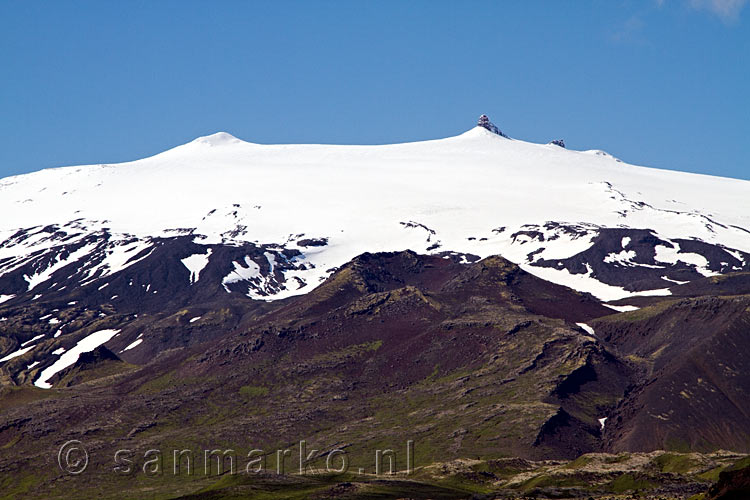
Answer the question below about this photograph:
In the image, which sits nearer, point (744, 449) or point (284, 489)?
point (284, 489)

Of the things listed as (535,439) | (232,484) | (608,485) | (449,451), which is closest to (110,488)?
(232,484)

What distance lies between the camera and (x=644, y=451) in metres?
194

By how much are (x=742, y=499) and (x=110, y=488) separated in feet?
389

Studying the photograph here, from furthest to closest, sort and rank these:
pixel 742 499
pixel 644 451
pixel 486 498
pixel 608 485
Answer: pixel 644 451 → pixel 608 485 → pixel 486 498 → pixel 742 499

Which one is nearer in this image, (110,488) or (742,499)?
(742,499)

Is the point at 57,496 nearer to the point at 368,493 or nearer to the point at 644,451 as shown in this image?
the point at 368,493

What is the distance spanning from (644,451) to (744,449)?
17.7 meters

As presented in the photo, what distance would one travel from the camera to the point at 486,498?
14875cm

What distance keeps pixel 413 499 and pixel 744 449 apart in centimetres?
7304

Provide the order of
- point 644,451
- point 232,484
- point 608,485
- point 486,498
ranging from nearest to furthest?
point 486,498, point 608,485, point 232,484, point 644,451

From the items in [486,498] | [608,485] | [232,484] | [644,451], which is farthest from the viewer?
[644,451]

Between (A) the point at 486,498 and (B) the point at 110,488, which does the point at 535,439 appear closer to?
(A) the point at 486,498

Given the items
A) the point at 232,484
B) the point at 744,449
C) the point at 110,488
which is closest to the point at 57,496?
the point at 110,488

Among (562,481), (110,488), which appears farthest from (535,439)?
(110,488)
